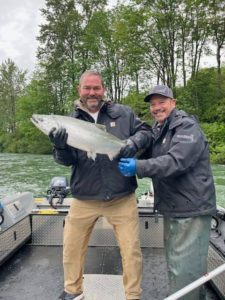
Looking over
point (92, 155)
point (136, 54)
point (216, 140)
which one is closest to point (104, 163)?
point (92, 155)

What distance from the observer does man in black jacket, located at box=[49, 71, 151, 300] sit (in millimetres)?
2783

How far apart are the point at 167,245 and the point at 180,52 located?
25.3 metres

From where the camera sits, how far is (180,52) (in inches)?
1035

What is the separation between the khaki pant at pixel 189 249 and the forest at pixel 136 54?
16.2 meters

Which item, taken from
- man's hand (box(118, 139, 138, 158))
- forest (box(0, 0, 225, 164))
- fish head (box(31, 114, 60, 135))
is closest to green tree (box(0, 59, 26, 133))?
forest (box(0, 0, 225, 164))

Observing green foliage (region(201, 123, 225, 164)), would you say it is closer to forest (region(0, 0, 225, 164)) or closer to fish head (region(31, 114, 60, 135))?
forest (region(0, 0, 225, 164))

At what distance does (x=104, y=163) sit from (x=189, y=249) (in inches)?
34.8

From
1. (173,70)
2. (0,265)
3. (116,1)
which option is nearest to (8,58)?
(116,1)

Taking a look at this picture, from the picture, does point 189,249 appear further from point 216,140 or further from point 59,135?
point 216,140

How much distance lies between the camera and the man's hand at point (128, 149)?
2.54 metres

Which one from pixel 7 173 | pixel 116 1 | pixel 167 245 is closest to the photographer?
pixel 167 245

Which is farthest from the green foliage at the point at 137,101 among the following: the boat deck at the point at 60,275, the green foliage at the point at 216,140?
the boat deck at the point at 60,275

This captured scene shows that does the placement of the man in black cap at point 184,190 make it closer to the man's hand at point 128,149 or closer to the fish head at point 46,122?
the man's hand at point 128,149

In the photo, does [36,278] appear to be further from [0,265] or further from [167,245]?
[167,245]
